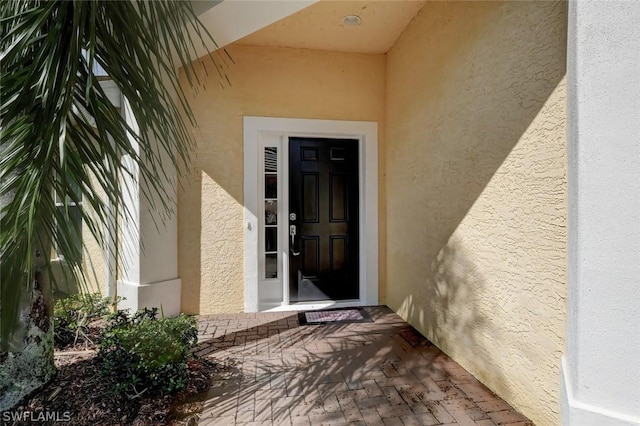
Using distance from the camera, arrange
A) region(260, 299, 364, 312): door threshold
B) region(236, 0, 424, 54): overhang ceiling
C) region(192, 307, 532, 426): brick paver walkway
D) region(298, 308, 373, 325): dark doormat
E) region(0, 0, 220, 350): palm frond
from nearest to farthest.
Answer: region(0, 0, 220, 350): palm frond, region(192, 307, 532, 426): brick paver walkway, region(236, 0, 424, 54): overhang ceiling, region(298, 308, 373, 325): dark doormat, region(260, 299, 364, 312): door threshold

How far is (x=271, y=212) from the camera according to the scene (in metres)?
4.54

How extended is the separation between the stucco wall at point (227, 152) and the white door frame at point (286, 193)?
11cm

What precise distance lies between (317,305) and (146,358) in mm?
2520

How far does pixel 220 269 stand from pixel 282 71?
9.08 ft

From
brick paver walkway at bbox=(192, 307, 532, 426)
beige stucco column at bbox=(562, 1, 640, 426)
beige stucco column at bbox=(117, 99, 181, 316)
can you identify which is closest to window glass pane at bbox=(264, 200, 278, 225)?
beige stucco column at bbox=(117, 99, 181, 316)

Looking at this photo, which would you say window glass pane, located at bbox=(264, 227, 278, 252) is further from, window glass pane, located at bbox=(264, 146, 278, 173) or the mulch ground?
the mulch ground

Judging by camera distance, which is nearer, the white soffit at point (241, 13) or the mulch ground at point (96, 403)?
the mulch ground at point (96, 403)

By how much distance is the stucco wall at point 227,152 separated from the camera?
4148mm

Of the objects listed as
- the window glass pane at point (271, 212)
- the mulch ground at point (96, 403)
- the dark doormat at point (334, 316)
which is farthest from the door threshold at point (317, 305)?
the mulch ground at point (96, 403)

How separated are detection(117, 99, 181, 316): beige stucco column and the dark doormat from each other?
5.35 feet

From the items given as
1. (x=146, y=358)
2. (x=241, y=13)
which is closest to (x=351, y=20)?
(x=241, y=13)

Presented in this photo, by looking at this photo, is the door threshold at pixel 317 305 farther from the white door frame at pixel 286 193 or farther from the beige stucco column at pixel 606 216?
the beige stucco column at pixel 606 216

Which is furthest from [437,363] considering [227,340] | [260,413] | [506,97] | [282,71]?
[282,71]

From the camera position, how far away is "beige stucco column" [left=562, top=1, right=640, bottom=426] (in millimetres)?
1529
